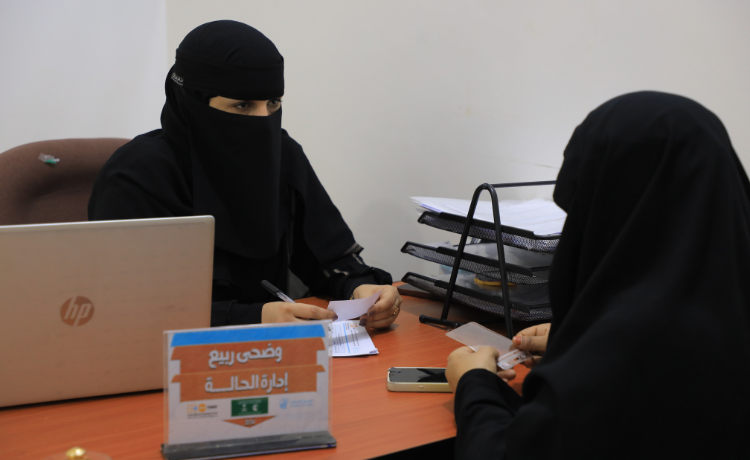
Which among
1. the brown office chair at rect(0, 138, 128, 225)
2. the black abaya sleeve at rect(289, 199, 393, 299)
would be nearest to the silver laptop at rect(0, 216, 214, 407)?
the black abaya sleeve at rect(289, 199, 393, 299)

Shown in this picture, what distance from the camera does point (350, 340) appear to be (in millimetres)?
1104

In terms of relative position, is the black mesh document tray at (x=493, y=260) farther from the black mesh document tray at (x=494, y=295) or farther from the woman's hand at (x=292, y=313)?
the woman's hand at (x=292, y=313)

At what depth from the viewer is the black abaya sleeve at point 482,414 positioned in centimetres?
67

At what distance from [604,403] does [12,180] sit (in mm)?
1424

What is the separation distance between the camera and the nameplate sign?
2.18 ft

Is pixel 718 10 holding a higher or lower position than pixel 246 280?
higher

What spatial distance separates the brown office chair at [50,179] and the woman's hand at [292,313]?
725 mm

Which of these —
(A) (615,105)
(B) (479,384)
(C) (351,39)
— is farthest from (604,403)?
(C) (351,39)

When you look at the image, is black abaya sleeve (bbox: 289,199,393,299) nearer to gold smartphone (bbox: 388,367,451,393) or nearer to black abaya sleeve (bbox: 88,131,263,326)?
black abaya sleeve (bbox: 88,131,263,326)

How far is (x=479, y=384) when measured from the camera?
2.54 feet

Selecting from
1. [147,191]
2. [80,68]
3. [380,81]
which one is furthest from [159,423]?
[80,68]

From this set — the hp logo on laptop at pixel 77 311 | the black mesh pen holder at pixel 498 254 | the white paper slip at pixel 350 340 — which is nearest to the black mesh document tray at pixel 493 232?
the black mesh pen holder at pixel 498 254

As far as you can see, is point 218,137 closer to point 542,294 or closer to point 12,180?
point 12,180

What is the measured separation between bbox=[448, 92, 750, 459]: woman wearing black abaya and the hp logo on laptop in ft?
1.83
